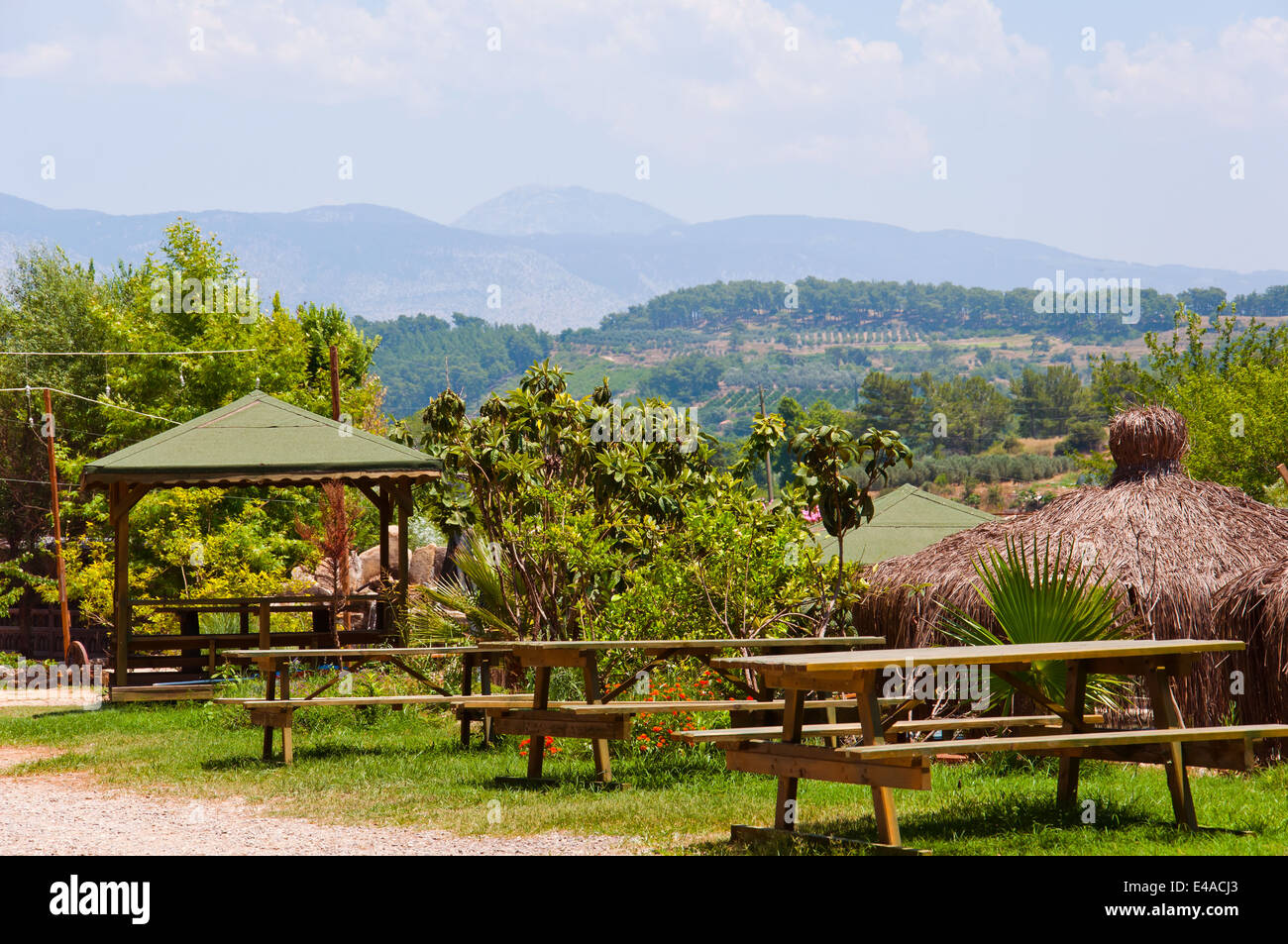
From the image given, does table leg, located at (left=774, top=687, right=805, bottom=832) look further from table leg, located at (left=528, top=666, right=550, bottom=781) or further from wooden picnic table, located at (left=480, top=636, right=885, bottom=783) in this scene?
table leg, located at (left=528, top=666, right=550, bottom=781)

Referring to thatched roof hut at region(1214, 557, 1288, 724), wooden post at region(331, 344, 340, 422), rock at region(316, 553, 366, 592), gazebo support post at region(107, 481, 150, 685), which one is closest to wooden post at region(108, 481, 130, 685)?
gazebo support post at region(107, 481, 150, 685)

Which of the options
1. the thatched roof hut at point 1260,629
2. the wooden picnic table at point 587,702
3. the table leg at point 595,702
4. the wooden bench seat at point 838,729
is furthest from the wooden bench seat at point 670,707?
the thatched roof hut at point 1260,629

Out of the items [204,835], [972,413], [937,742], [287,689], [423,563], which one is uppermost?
[972,413]

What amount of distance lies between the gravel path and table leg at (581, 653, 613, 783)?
5.50ft

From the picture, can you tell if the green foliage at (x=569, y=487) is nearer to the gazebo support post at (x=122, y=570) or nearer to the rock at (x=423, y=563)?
the gazebo support post at (x=122, y=570)

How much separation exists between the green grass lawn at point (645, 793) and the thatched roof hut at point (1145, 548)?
4.23 feet

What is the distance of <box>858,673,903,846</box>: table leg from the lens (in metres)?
5.77

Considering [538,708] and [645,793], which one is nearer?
[645,793]

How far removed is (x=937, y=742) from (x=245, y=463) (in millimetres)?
10570

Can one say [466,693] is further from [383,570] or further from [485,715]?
[383,570]

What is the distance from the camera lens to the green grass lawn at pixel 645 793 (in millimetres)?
6457

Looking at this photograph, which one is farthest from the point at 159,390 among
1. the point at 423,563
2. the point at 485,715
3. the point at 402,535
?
the point at 485,715

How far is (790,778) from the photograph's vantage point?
6.39 meters

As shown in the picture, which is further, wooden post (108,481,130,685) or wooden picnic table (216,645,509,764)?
wooden post (108,481,130,685)
